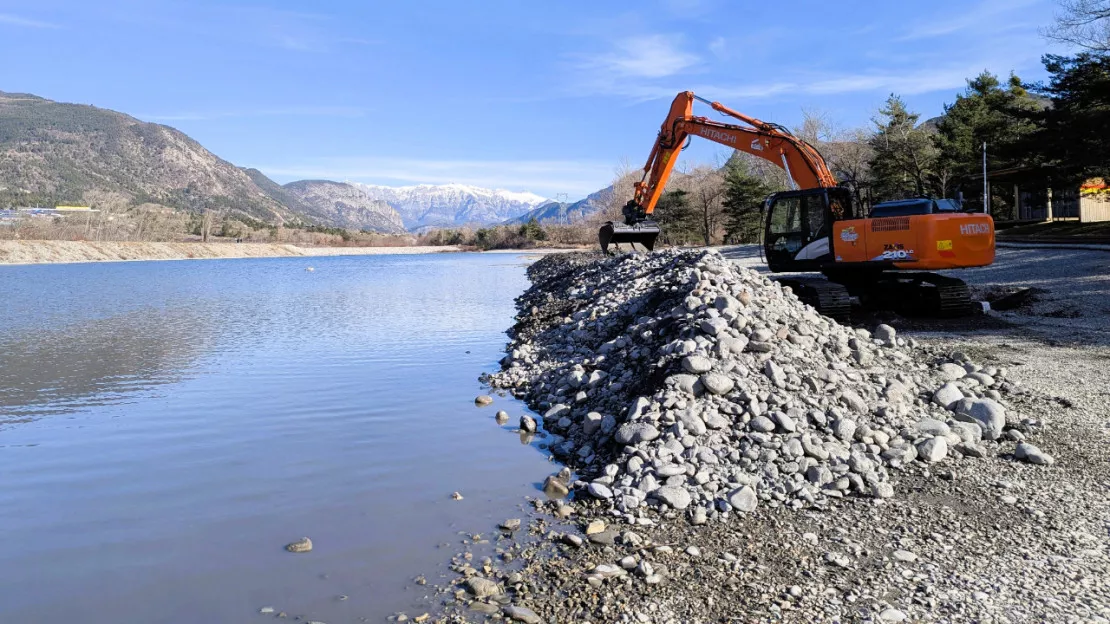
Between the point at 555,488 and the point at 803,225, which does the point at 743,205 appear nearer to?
the point at 803,225

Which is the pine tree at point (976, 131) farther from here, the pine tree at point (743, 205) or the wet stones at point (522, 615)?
the wet stones at point (522, 615)

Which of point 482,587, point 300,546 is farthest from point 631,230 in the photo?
point 482,587

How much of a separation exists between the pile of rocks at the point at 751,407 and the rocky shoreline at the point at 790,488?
0.02 metres

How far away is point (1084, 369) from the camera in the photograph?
9664 millimetres

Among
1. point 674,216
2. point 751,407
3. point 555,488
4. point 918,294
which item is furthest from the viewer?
point 674,216

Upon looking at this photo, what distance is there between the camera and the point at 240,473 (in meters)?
6.97

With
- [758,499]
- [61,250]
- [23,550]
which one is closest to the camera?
[23,550]

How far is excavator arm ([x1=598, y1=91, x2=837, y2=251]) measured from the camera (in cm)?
1537

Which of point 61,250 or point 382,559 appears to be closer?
point 382,559

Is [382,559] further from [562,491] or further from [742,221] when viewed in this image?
[742,221]

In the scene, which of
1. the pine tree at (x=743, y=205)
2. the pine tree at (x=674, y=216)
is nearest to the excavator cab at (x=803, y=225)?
the pine tree at (x=743, y=205)

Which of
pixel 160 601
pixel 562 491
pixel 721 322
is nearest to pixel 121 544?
pixel 160 601

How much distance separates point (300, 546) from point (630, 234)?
676 inches

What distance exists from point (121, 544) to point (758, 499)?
4709 mm
